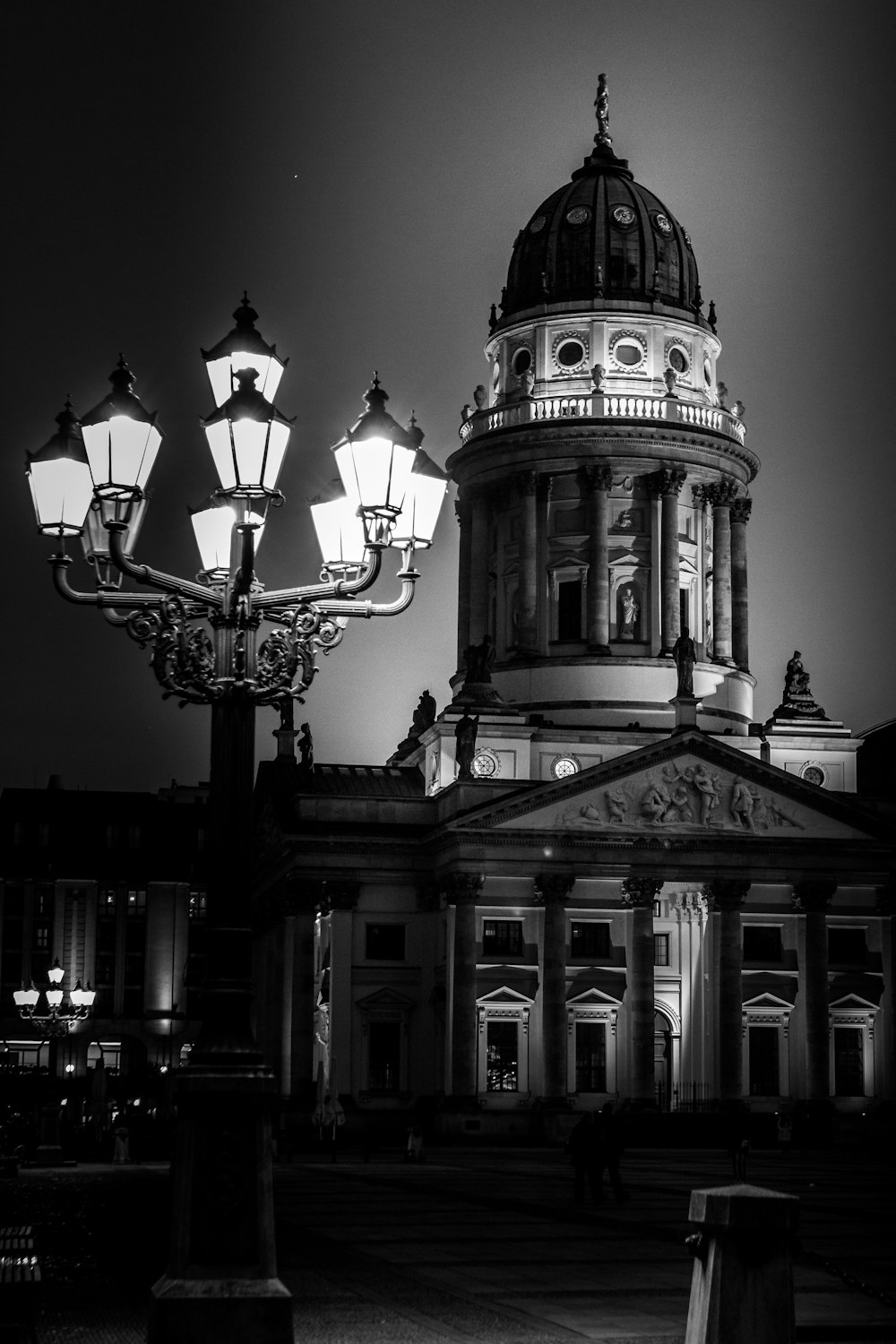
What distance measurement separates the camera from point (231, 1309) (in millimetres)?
17125

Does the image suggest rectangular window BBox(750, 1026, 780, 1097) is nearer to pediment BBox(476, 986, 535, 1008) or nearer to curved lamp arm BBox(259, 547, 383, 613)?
pediment BBox(476, 986, 535, 1008)

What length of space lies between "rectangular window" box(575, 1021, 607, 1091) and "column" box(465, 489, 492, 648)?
21.6 m

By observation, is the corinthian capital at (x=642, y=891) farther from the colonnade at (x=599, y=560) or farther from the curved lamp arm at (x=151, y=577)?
the curved lamp arm at (x=151, y=577)

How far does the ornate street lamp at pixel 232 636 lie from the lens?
1733 centimetres

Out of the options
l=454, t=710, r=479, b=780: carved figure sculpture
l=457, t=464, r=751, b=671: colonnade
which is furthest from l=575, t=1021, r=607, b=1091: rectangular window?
l=457, t=464, r=751, b=671: colonnade

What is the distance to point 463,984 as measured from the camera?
84.1m

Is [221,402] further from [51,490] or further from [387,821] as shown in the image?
[387,821]

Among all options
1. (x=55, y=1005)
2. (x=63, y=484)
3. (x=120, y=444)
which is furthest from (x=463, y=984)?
(x=120, y=444)

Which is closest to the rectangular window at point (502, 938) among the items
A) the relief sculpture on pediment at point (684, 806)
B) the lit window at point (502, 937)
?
the lit window at point (502, 937)

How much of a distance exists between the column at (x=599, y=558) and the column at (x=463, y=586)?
292 inches

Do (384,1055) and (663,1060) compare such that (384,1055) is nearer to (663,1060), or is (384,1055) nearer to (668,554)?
(663,1060)

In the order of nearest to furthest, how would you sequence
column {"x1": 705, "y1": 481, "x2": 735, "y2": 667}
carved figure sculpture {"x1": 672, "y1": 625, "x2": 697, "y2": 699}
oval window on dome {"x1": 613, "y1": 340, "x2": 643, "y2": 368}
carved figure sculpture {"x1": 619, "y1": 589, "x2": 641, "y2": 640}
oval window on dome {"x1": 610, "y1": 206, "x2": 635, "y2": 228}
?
carved figure sculpture {"x1": 672, "y1": 625, "x2": 697, "y2": 699}
carved figure sculpture {"x1": 619, "y1": 589, "x2": 641, "y2": 640}
column {"x1": 705, "y1": 481, "x2": 735, "y2": 667}
oval window on dome {"x1": 613, "y1": 340, "x2": 643, "y2": 368}
oval window on dome {"x1": 610, "y1": 206, "x2": 635, "y2": 228}

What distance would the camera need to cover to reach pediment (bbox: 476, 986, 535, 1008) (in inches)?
3386

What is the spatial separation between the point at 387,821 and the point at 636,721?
12452mm
